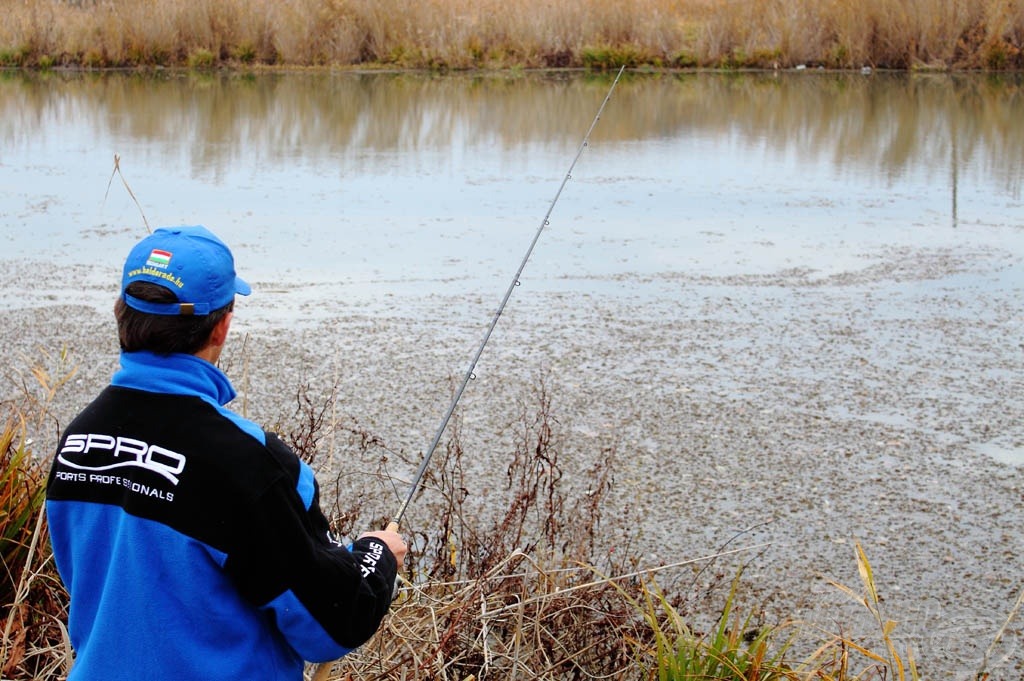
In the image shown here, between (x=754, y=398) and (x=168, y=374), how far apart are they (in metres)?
4.11

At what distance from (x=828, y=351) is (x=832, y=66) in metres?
15.8

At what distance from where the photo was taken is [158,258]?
1.86 meters

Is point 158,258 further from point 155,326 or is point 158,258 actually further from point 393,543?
point 393,543

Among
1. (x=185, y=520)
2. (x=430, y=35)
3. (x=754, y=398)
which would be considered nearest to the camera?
(x=185, y=520)

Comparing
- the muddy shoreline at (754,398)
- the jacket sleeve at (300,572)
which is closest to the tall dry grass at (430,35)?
the muddy shoreline at (754,398)

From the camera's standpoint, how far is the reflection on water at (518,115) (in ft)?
41.7

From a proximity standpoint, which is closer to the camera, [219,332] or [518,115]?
[219,332]

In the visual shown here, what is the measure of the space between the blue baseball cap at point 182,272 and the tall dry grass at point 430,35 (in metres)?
19.9

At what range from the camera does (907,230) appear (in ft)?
30.1

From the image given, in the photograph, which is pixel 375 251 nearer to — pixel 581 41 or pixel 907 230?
pixel 907 230

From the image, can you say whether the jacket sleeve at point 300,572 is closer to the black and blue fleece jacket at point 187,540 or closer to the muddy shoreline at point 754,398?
the black and blue fleece jacket at point 187,540

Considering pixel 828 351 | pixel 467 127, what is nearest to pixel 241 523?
pixel 828 351

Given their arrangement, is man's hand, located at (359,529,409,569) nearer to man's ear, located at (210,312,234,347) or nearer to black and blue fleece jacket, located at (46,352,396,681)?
black and blue fleece jacket, located at (46,352,396,681)

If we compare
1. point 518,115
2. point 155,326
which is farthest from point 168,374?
point 518,115
